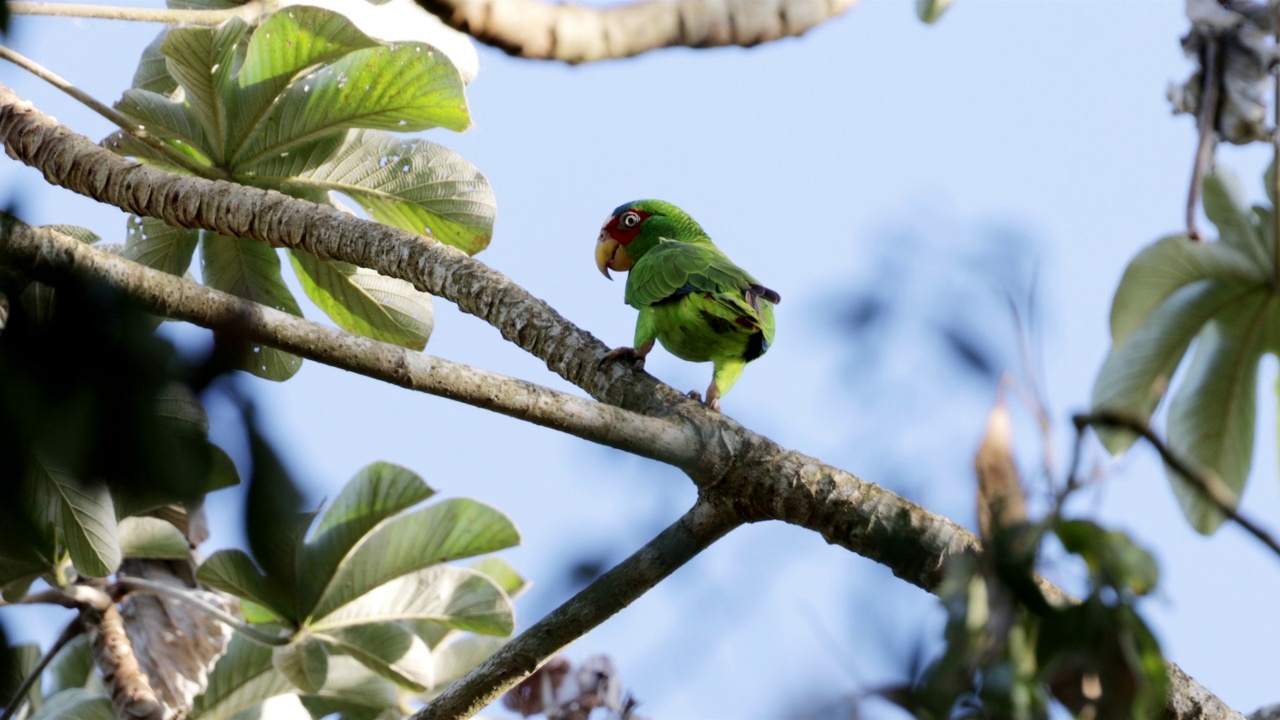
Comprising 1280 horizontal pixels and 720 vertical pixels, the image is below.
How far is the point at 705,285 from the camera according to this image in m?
3.50

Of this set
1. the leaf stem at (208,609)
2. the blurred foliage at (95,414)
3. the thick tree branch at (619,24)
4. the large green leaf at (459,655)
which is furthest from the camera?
the large green leaf at (459,655)

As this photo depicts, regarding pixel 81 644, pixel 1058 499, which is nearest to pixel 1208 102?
pixel 1058 499

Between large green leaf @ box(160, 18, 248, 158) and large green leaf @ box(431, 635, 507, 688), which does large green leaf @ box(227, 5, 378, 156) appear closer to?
large green leaf @ box(160, 18, 248, 158)

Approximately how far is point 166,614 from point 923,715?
3.42m

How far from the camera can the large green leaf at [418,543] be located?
3.27m

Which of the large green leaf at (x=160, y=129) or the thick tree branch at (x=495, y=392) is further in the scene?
the large green leaf at (x=160, y=129)

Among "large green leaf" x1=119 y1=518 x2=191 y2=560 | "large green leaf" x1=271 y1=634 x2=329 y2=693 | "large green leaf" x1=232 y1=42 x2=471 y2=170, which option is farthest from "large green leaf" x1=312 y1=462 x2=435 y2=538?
"large green leaf" x1=232 y1=42 x2=471 y2=170

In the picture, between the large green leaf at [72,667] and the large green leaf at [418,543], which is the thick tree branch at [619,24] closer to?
the large green leaf at [418,543]

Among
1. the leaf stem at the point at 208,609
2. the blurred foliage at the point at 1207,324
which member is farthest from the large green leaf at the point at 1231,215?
the leaf stem at the point at 208,609

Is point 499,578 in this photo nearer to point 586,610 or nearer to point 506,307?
point 506,307

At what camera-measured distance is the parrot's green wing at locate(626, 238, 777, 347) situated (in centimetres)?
344

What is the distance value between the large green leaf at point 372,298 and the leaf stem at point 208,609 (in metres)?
1.01

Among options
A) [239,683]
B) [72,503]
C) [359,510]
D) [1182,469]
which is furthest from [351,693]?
[1182,469]

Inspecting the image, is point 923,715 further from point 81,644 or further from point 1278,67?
point 81,644
